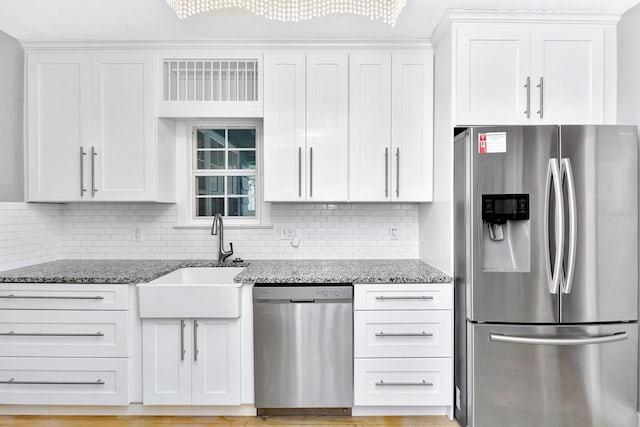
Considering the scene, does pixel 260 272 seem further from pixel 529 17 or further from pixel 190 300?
pixel 529 17

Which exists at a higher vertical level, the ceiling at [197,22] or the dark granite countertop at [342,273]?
the ceiling at [197,22]

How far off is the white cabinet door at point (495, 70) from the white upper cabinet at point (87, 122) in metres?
2.06

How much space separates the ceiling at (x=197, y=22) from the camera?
2.19 meters

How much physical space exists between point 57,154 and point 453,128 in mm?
2647

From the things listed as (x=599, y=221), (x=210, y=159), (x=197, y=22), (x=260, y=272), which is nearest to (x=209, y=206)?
(x=210, y=159)

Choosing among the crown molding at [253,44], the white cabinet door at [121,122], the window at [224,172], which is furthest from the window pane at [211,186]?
the crown molding at [253,44]

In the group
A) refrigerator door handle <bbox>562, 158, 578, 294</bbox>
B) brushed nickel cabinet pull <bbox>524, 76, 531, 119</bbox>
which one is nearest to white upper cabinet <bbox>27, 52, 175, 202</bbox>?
brushed nickel cabinet pull <bbox>524, 76, 531, 119</bbox>

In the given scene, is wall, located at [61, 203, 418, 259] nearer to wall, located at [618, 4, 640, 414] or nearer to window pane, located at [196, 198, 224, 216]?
window pane, located at [196, 198, 224, 216]

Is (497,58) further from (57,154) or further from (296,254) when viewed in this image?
(57,154)

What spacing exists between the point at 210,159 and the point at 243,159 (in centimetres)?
27

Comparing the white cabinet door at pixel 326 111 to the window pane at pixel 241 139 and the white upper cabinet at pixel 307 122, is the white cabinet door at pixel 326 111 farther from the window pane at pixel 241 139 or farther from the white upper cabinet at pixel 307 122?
the window pane at pixel 241 139

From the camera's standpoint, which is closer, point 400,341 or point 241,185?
point 400,341

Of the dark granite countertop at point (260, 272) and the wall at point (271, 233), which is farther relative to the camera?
the wall at point (271, 233)

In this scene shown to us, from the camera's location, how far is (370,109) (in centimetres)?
262
